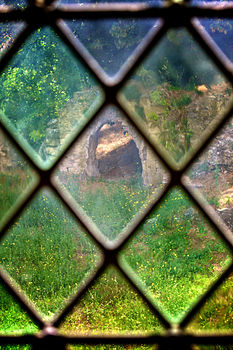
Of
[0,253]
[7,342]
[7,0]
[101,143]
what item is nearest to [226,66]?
[7,342]

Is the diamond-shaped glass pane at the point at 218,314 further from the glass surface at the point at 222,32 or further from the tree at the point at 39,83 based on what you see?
the tree at the point at 39,83

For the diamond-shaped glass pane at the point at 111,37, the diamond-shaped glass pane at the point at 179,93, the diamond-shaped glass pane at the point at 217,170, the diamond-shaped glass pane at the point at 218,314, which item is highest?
the diamond-shaped glass pane at the point at 111,37

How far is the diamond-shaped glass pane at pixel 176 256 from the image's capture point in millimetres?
4885

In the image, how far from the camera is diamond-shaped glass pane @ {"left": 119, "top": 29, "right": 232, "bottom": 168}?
7.07 m

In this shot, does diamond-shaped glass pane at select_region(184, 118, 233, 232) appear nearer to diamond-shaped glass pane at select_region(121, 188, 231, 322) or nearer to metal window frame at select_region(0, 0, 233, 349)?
diamond-shaped glass pane at select_region(121, 188, 231, 322)

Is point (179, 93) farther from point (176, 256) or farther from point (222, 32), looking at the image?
point (176, 256)

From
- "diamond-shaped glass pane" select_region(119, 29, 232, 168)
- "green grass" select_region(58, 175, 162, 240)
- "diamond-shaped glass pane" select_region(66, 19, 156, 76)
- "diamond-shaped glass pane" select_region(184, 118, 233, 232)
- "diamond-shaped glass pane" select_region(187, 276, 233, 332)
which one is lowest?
"diamond-shaped glass pane" select_region(187, 276, 233, 332)

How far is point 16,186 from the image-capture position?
6.61 metres

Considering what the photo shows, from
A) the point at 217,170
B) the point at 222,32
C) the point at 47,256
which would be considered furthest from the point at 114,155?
the point at 47,256

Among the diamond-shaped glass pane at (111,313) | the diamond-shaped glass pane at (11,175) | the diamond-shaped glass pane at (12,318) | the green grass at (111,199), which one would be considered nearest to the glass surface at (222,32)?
the green grass at (111,199)

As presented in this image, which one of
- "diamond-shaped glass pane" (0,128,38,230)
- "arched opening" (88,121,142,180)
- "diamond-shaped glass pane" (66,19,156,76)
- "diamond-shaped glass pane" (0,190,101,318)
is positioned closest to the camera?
"diamond-shaped glass pane" (0,190,101,318)

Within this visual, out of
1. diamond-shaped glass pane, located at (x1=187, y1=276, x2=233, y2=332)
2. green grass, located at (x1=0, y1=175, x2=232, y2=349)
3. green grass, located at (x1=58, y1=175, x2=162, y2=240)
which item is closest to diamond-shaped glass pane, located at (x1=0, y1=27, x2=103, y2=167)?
green grass, located at (x1=58, y1=175, x2=162, y2=240)

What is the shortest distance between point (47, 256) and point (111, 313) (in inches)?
63.5

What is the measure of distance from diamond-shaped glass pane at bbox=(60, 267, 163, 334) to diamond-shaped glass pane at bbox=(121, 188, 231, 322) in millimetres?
246
